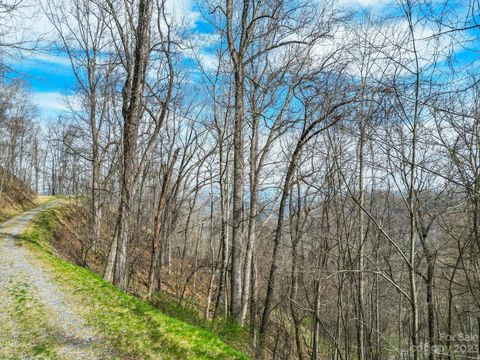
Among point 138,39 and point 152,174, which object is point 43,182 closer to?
point 152,174

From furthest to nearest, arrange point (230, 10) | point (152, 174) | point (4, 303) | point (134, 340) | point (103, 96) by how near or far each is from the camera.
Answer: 1. point (152, 174)
2. point (103, 96)
3. point (230, 10)
4. point (4, 303)
5. point (134, 340)

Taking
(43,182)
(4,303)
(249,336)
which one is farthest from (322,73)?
(43,182)

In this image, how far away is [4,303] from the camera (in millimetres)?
6191

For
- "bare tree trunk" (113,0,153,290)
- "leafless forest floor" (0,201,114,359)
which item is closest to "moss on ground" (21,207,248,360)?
"leafless forest floor" (0,201,114,359)

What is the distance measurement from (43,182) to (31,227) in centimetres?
4012

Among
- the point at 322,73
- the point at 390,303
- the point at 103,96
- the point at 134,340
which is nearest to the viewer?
the point at 134,340

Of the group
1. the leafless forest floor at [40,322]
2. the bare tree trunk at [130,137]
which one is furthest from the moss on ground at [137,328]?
the bare tree trunk at [130,137]

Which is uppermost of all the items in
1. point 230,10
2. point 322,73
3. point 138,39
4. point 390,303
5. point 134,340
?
point 230,10

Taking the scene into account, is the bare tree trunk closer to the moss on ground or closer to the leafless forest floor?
the moss on ground

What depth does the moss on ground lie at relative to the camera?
4.97m

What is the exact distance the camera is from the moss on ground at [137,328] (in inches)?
196

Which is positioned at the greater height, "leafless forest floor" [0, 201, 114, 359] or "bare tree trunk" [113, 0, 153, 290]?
"bare tree trunk" [113, 0, 153, 290]

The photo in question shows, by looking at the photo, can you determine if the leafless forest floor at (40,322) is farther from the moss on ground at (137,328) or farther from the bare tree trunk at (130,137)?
the bare tree trunk at (130,137)

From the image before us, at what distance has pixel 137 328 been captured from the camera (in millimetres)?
5512
